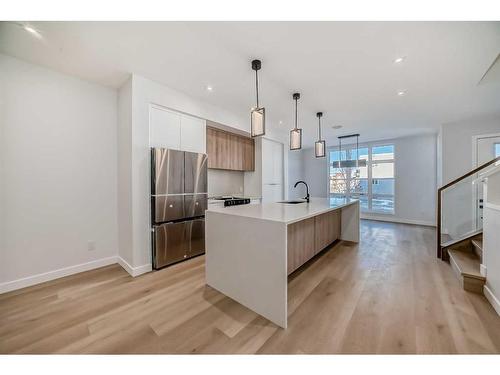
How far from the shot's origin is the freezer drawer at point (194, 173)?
9.93ft

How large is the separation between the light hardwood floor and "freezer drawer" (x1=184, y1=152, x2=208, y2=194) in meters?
1.19

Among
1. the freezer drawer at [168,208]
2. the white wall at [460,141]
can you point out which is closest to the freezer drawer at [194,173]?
the freezer drawer at [168,208]

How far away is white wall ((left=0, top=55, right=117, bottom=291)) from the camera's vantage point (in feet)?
7.22

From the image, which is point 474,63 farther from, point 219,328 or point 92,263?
point 92,263

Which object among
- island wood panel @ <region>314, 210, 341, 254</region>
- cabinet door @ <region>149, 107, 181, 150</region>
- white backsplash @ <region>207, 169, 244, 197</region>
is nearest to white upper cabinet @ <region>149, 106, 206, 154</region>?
cabinet door @ <region>149, 107, 181, 150</region>

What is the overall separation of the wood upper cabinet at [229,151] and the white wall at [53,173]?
64.7 inches

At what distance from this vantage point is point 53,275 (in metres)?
2.46

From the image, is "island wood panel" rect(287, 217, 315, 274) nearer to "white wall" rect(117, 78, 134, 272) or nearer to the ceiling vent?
"white wall" rect(117, 78, 134, 272)

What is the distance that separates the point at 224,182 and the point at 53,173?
9.62 ft

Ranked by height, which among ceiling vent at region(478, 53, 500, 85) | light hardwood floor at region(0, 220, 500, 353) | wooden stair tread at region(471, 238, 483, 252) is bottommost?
light hardwood floor at region(0, 220, 500, 353)

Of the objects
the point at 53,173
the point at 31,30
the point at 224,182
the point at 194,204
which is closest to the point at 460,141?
the point at 224,182

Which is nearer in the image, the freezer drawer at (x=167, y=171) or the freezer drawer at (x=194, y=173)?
the freezer drawer at (x=167, y=171)

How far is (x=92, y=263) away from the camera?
9.07 ft

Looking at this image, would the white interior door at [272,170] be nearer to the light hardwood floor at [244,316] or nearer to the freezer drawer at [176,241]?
the freezer drawer at [176,241]
